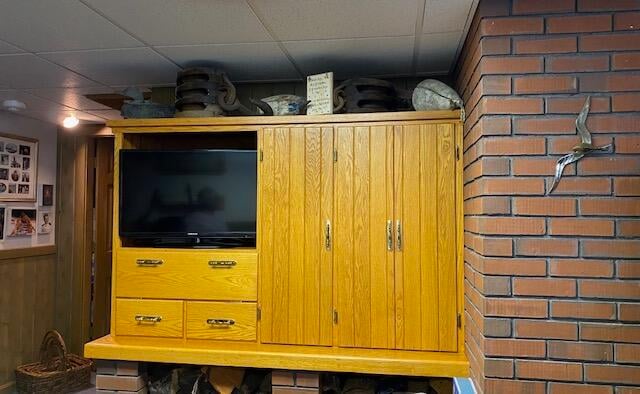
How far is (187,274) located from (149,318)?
330mm

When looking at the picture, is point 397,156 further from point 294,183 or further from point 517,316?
point 517,316

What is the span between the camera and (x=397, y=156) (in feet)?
7.52

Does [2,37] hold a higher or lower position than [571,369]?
higher

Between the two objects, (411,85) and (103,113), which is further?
(103,113)

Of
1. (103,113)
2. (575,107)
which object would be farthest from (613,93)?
(103,113)

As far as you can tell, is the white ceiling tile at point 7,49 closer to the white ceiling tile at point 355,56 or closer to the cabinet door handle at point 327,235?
the white ceiling tile at point 355,56

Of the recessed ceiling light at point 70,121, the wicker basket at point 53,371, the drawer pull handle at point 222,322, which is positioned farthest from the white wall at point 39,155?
the drawer pull handle at point 222,322

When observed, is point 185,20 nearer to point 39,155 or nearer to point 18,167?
point 18,167

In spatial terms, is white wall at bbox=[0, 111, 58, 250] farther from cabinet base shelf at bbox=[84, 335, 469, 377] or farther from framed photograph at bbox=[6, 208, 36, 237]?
cabinet base shelf at bbox=[84, 335, 469, 377]

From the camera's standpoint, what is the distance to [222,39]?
84.9 inches

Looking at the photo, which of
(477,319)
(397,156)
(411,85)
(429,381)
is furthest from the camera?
(411,85)

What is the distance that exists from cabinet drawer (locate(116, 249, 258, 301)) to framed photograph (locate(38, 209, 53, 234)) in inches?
78.2

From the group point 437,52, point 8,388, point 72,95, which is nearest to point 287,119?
point 437,52

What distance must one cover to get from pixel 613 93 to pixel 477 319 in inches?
40.4
